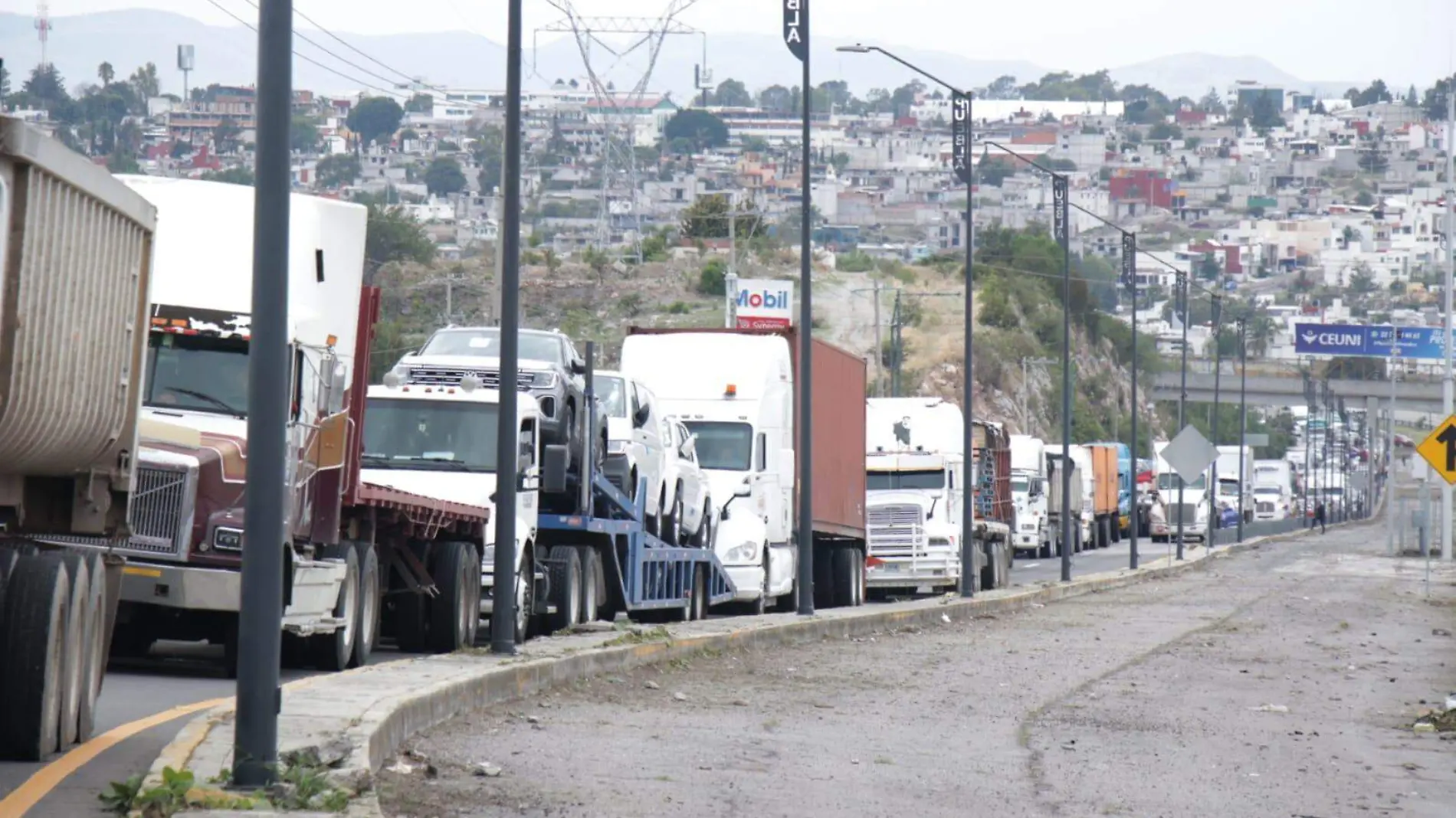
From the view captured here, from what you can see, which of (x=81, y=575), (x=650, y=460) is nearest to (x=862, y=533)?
(x=650, y=460)

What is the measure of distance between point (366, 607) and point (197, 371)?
258cm

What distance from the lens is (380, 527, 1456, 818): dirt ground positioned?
10.8 m

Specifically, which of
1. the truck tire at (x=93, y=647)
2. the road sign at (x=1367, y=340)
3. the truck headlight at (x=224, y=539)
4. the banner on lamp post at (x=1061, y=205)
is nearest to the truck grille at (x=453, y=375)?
the truck headlight at (x=224, y=539)

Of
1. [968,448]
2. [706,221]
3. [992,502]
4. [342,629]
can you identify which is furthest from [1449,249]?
[706,221]

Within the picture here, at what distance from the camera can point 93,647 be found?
11.8 metres

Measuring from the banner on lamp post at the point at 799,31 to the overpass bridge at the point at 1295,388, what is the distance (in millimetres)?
98167

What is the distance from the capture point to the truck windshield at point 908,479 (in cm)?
3975

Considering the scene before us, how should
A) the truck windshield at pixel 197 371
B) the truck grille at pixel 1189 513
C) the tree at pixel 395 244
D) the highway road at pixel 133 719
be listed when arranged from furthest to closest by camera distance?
the tree at pixel 395 244 < the truck grille at pixel 1189 513 < the truck windshield at pixel 197 371 < the highway road at pixel 133 719

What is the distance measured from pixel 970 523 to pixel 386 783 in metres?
26.5

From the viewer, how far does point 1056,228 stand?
50.2 metres

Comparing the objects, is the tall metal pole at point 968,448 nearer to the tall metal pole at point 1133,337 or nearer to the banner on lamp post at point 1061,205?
the banner on lamp post at point 1061,205

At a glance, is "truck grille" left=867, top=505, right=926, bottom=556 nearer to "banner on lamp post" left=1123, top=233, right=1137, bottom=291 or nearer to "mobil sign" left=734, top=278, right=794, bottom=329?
"banner on lamp post" left=1123, top=233, right=1137, bottom=291

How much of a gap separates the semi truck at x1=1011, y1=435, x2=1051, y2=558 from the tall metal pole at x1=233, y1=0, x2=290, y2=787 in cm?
4769

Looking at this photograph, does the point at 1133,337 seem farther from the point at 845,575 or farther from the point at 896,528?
the point at 845,575
